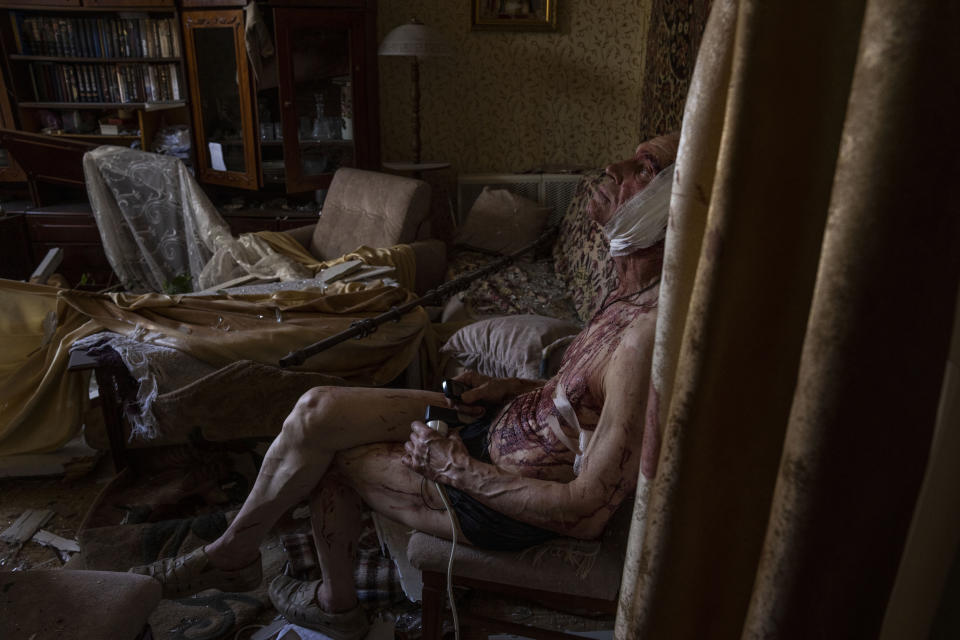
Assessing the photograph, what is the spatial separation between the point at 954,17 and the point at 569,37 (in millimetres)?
4102

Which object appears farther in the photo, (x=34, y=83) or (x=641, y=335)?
(x=34, y=83)

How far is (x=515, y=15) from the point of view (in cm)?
409

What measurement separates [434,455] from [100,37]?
4.02 meters

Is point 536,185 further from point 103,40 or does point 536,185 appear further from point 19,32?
point 19,32

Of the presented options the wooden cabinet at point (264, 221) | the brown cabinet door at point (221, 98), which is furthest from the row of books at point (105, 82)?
the wooden cabinet at point (264, 221)

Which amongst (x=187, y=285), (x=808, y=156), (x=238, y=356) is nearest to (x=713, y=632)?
(x=808, y=156)

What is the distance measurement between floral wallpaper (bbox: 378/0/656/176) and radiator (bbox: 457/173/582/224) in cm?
29

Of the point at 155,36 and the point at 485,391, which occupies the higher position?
the point at 155,36

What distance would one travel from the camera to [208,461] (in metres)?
2.30

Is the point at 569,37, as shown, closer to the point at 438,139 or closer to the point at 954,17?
the point at 438,139

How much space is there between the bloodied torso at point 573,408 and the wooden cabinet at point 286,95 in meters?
2.91

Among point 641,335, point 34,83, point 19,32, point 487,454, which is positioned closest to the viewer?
point 641,335

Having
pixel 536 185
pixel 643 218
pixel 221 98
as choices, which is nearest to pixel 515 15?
pixel 536 185

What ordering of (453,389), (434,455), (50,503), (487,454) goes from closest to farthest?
(434,455), (487,454), (453,389), (50,503)
